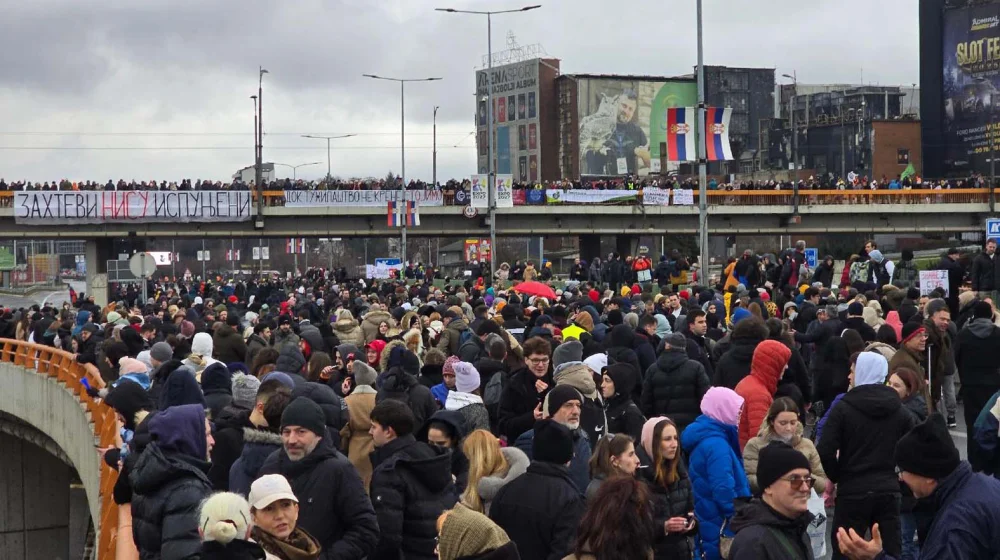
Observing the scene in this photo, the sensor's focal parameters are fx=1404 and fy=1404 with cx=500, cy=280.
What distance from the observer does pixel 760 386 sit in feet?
35.0

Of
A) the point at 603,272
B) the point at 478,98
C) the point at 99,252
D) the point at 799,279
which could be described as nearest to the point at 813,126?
the point at 478,98

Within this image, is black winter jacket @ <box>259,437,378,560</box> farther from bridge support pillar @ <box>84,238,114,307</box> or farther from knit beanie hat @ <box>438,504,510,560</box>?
bridge support pillar @ <box>84,238,114,307</box>

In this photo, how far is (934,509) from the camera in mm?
6059

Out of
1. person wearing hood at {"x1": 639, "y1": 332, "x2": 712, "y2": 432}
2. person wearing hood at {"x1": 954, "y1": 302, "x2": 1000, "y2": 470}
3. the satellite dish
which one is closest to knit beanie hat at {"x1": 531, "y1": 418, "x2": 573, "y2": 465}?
person wearing hood at {"x1": 639, "y1": 332, "x2": 712, "y2": 432}

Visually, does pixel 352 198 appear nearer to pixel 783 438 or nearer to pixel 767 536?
pixel 783 438

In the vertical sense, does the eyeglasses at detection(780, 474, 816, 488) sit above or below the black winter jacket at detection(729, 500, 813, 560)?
above

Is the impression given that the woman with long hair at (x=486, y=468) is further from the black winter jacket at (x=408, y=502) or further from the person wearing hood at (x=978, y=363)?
the person wearing hood at (x=978, y=363)

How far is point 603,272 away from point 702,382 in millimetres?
27969

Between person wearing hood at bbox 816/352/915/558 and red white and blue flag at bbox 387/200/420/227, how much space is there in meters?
50.4

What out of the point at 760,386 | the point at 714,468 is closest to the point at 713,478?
the point at 714,468

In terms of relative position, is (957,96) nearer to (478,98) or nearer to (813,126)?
(813,126)

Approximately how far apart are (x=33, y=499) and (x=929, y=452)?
31726 millimetres

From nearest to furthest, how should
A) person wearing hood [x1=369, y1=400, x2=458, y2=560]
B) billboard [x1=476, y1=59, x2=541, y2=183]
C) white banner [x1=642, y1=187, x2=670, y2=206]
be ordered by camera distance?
person wearing hood [x1=369, y1=400, x2=458, y2=560] → white banner [x1=642, y1=187, x2=670, y2=206] → billboard [x1=476, y1=59, x2=541, y2=183]

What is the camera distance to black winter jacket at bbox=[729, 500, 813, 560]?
5.95 metres
